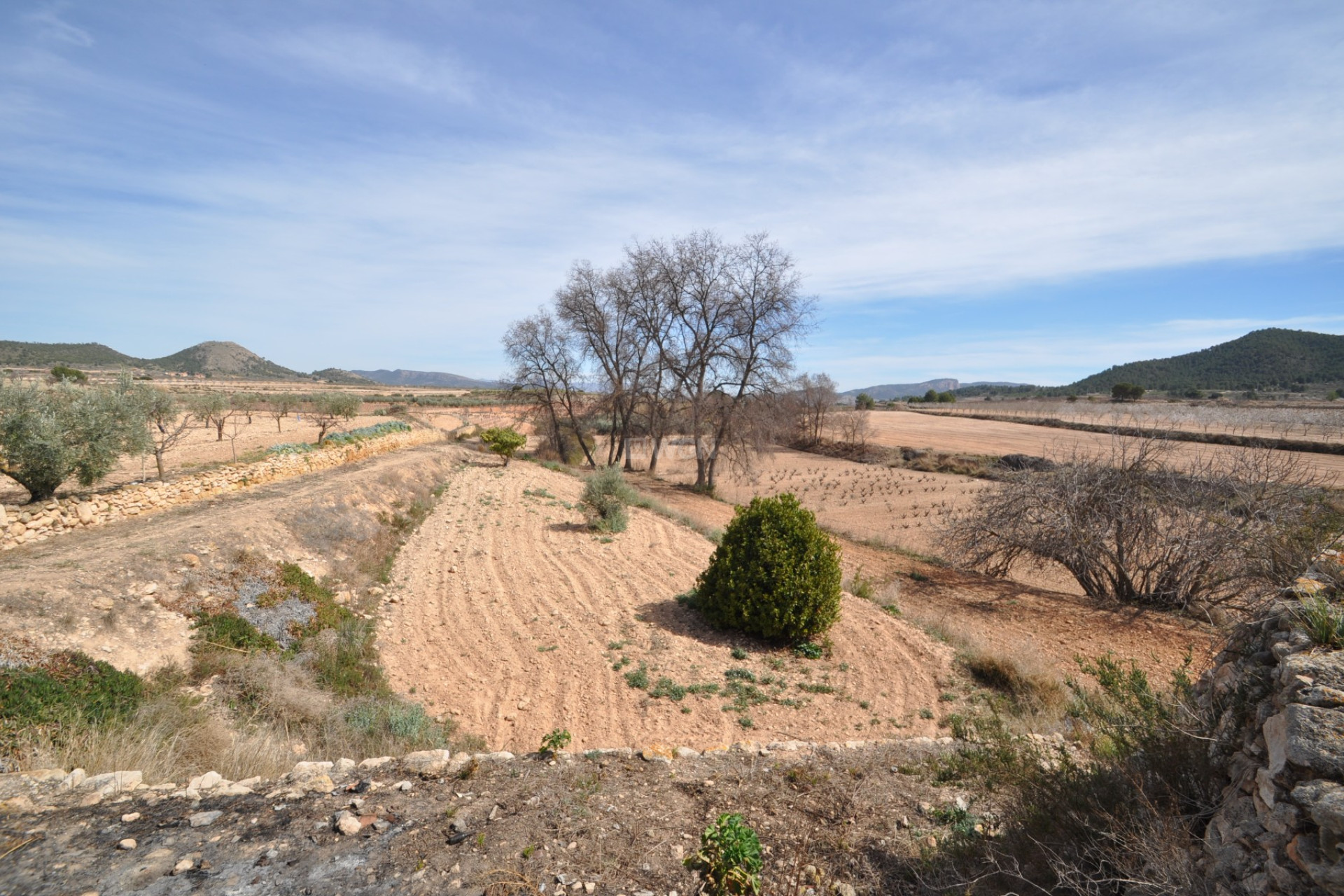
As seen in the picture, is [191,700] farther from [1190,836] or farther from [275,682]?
[1190,836]

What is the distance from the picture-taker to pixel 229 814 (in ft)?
11.9

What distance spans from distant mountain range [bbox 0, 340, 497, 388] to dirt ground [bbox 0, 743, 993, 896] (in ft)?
166

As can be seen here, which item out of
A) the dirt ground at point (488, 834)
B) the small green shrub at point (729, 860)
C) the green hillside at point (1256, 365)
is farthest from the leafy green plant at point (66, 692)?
the green hillside at point (1256, 365)

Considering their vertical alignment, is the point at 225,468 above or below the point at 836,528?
above

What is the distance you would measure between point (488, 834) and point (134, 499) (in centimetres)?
1104

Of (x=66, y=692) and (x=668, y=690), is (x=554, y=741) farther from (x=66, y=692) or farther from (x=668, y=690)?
(x=66, y=692)

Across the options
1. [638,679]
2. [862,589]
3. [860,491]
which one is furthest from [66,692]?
[860,491]

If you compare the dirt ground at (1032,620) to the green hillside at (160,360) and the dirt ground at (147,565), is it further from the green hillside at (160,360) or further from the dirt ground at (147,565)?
the green hillside at (160,360)

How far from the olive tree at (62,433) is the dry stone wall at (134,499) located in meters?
0.51


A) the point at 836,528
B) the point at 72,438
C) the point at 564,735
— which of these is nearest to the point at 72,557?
the point at 72,438

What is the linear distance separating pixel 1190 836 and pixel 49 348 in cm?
10539

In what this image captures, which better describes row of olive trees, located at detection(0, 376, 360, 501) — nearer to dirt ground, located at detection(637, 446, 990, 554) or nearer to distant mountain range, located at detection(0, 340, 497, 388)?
dirt ground, located at detection(637, 446, 990, 554)

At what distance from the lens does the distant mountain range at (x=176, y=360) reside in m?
61.2

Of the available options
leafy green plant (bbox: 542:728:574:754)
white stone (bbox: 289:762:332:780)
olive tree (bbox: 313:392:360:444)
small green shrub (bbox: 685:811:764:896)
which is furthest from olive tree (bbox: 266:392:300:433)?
small green shrub (bbox: 685:811:764:896)
